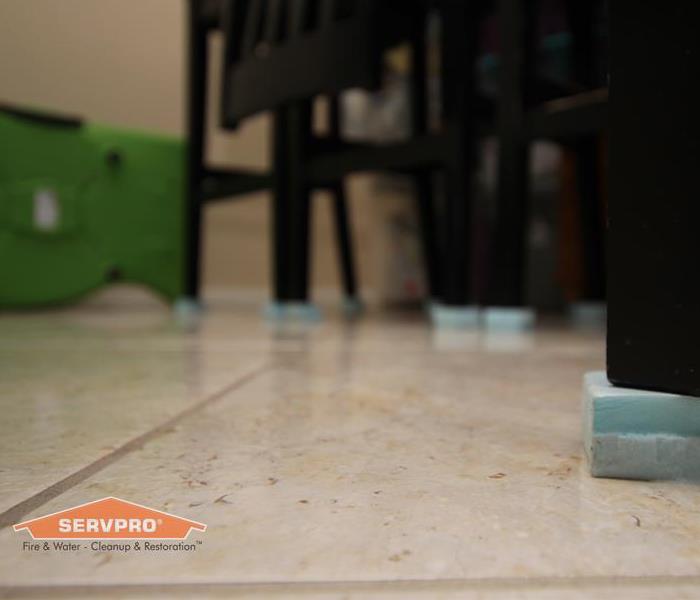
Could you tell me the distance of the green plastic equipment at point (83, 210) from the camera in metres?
1.83

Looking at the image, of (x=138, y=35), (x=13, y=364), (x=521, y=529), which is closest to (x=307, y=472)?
(x=521, y=529)

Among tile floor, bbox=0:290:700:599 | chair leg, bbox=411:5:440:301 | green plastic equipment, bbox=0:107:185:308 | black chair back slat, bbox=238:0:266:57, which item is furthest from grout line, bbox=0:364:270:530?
green plastic equipment, bbox=0:107:185:308

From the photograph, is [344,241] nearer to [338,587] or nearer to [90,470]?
[90,470]

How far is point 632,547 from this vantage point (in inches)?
8.4

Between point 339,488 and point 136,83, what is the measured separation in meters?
2.41

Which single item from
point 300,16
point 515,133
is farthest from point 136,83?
point 515,133

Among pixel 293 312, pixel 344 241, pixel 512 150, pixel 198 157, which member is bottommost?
pixel 293 312

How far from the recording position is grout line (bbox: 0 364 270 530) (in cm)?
24

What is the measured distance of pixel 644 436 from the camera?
286 mm

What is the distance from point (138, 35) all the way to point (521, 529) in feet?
7.35

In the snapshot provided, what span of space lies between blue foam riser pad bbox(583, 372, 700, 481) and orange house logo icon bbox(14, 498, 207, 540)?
0.18m

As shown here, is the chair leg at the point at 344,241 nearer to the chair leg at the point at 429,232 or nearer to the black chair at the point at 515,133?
the chair leg at the point at 429,232

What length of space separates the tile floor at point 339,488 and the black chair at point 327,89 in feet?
2.02

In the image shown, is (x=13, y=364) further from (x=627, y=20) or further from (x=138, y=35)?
(x=138, y=35)
